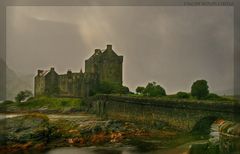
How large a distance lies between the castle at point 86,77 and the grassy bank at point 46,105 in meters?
0.10

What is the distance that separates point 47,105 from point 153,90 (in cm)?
182

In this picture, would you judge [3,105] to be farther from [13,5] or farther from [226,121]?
[226,121]

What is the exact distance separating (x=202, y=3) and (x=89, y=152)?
3153 millimetres

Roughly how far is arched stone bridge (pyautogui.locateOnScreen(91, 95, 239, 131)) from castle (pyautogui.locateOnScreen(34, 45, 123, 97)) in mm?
285

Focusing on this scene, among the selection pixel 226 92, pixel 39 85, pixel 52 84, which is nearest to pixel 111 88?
pixel 52 84

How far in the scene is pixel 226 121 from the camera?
9.02 meters

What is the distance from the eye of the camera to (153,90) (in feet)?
30.6

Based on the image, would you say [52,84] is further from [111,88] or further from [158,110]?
[158,110]

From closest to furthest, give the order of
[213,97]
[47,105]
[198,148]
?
[198,148] < [213,97] < [47,105]

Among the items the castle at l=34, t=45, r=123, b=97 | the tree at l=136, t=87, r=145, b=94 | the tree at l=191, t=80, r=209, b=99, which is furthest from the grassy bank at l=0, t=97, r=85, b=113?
the tree at l=191, t=80, r=209, b=99

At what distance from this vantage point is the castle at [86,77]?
30.7 ft

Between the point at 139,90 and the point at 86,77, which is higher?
the point at 86,77

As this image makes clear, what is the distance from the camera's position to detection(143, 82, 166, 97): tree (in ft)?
30.4

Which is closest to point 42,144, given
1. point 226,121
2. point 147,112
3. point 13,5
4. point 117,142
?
point 117,142
